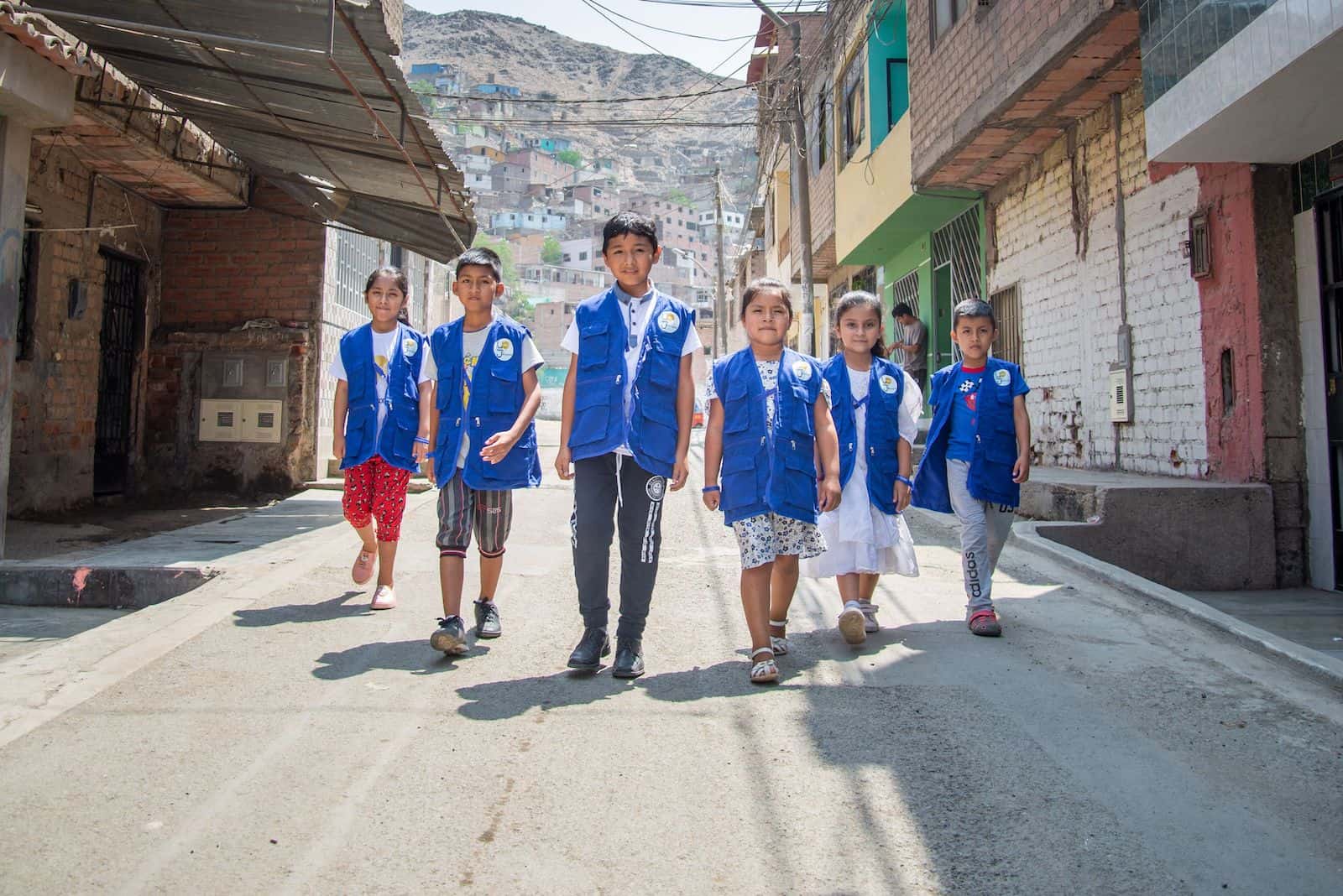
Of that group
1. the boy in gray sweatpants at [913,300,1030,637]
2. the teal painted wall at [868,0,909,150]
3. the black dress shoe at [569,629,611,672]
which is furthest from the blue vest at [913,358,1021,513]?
the teal painted wall at [868,0,909,150]

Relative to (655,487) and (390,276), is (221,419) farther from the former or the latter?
(655,487)

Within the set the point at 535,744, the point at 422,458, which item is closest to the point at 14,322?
the point at 422,458

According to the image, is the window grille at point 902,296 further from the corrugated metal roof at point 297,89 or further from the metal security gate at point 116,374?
the metal security gate at point 116,374

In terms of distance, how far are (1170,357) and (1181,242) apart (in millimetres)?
873

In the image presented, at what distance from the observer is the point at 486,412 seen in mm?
4137

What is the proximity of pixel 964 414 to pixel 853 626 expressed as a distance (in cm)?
125

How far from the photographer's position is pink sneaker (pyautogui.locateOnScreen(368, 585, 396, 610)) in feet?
16.2

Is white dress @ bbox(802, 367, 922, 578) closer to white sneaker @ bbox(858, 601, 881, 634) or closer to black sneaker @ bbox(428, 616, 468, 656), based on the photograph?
Answer: white sneaker @ bbox(858, 601, 881, 634)

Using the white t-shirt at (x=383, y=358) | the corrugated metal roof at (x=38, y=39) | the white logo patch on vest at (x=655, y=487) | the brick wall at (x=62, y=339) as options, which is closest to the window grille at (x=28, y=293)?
the brick wall at (x=62, y=339)

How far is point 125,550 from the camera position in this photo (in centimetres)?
657

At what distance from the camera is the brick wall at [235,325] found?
1093 cm

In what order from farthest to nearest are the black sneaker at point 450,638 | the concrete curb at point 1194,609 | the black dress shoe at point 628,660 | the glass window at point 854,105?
the glass window at point 854,105 → the black sneaker at point 450,638 → the black dress shoe at point 628,660 → the concrete curb at point 1194,609

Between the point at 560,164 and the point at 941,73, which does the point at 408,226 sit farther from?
the point at 560,164

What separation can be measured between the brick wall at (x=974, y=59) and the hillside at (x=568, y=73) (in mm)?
137520
